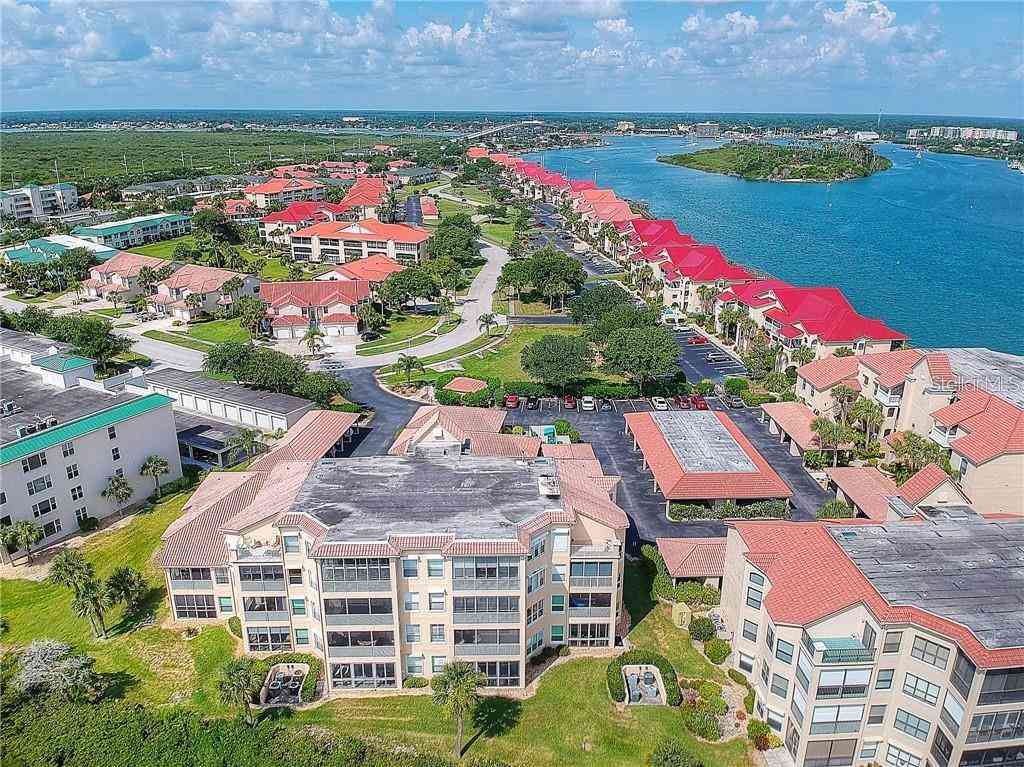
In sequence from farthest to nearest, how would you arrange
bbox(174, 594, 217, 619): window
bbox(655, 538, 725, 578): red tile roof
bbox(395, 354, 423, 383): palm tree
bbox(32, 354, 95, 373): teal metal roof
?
bbox(395, 354, 423, 383): palm tree → bbox(32, 354, 95, 373): teal metal roof → bbox(655, 538, 725, 578): red tile roof → bbox(174, 594, 217, 619): window

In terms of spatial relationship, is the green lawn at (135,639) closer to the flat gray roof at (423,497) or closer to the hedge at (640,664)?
the flat gray roof at (423,497)

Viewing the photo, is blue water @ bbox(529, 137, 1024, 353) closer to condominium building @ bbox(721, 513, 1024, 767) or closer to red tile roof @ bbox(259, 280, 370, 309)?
condominium building @ bbox(721, 513, 1024, 767)

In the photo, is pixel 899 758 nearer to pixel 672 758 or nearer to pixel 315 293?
pixel 672 758

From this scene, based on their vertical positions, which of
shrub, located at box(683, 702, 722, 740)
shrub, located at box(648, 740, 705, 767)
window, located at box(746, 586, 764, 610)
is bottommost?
shrub, located at box(683, 702, 722, 740)

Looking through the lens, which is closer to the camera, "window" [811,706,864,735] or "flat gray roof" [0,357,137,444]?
"window" [811,706,864,735]

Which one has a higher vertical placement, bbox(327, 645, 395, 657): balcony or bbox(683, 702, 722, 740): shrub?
bbox(327, 645, 395, 657): balcony

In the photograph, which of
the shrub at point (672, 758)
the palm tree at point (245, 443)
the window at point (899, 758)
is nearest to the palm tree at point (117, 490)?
the palm tree at point (245, 443)

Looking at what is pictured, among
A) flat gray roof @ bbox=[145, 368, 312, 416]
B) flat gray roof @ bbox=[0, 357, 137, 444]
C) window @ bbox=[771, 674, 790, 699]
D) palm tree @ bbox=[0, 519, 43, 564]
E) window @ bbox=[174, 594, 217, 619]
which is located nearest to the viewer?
window @ bbox=[771, 674, 790, 699]

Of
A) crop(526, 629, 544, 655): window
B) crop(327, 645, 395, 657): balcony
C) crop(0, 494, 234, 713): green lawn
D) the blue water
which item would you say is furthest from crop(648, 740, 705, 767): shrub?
the blue water
